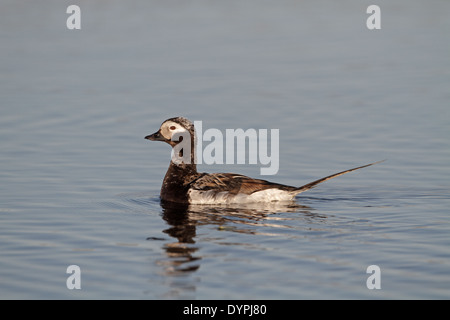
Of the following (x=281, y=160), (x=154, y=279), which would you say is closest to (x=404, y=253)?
(x=154, y=279)

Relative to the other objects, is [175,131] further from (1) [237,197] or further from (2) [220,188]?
(1) [237,197]

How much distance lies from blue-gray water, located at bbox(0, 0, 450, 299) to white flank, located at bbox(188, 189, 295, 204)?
314mm

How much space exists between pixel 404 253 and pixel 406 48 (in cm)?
1348

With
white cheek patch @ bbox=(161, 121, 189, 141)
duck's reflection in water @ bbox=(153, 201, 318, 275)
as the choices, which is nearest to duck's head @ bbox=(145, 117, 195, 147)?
white cheek patch @ bbox=(161, 121, 189, 141)

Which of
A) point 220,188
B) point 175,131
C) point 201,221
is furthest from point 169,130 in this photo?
point 201,221

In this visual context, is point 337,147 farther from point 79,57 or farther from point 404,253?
point 79,57

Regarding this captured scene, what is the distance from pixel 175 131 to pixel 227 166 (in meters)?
1.59

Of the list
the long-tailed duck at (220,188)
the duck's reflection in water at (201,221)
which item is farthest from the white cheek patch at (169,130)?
the duck's reflection in water at (201,221)

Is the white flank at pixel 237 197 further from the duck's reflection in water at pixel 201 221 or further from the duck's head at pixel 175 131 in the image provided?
the duck's head at pixel 175 131

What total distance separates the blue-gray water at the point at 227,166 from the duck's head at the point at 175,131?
2.62 feet

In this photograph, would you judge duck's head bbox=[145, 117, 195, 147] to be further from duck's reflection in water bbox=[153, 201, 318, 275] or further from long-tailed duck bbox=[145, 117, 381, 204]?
duck's reflection in water bbox=[153, 201, 318, 275]

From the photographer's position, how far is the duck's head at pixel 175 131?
13.9 meters

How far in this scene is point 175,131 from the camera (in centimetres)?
1388

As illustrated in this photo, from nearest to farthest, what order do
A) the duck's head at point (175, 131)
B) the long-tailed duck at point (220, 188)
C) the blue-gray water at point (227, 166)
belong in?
the blue-gray water at point (227, 166) < the long-tailed duck at point (220, 188) < the duck's head at point (175, 131)
